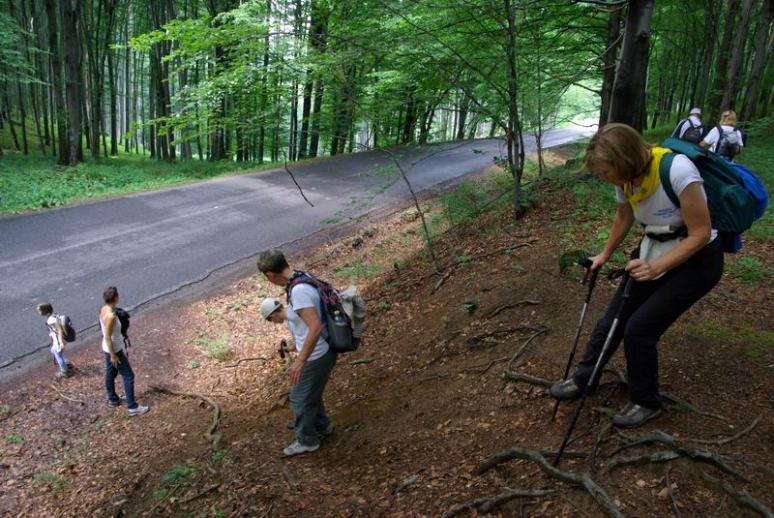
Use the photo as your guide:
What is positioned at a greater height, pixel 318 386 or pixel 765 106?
pixel 765 106

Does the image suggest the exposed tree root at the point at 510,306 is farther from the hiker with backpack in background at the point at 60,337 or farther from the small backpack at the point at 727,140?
the small backpack at the point at 727,140

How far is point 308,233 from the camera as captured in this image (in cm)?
1228

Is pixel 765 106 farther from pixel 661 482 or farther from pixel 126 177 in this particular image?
pixel 126 177

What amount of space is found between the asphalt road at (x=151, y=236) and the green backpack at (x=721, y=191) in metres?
4.98

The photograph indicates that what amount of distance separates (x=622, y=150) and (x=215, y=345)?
21.7 ft

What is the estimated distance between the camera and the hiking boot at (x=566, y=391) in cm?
341

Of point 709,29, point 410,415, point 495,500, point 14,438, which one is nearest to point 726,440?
point 495,500

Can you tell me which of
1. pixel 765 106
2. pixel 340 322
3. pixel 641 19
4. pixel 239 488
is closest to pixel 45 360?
pixel 239 488

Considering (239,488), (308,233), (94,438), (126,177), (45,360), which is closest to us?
(239,488)

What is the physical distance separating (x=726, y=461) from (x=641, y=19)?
5.03 m

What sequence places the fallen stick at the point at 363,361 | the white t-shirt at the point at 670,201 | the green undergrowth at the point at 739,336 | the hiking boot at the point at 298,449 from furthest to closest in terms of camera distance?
1. the fallen stick at the point at 363,361
2. the hiking boot at the point at 298,449
3. the green undergrowth at the point at 739,336
4. the white t-shirt at the point at 670,201

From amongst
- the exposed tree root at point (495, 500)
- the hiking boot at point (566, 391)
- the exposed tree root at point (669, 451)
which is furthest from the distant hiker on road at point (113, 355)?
the exposed tree root at point (669, 451)

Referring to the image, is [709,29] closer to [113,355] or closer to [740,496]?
[740,496]

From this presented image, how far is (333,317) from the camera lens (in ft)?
13.6
